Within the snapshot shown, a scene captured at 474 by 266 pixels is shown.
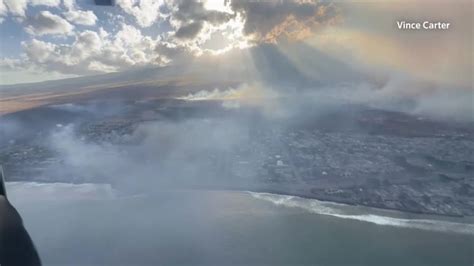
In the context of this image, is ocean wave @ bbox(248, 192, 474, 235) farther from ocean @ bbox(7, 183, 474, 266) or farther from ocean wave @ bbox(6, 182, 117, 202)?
ocean wave @ bbox(6, 182, 117, 202)

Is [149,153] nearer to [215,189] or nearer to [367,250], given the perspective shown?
[215,189]

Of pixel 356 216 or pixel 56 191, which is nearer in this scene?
pixel 356 216

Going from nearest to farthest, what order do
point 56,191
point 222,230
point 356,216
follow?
point 222,230
point 356,216
point 56,191

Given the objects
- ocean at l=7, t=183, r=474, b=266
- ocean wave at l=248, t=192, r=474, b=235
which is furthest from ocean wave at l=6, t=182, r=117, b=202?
ocean wave at l=248, t=192, r=474, b=235

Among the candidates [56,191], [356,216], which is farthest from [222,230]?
[56,191]

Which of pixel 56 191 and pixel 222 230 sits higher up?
pixel 56 191

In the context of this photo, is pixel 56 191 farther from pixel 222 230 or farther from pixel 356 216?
pixel 356 216

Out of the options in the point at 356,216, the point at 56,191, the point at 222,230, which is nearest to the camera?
the point at 222,230

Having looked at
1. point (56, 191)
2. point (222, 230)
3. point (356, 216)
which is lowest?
point (356, 216)

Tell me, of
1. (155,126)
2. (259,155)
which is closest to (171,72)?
(155,126)
